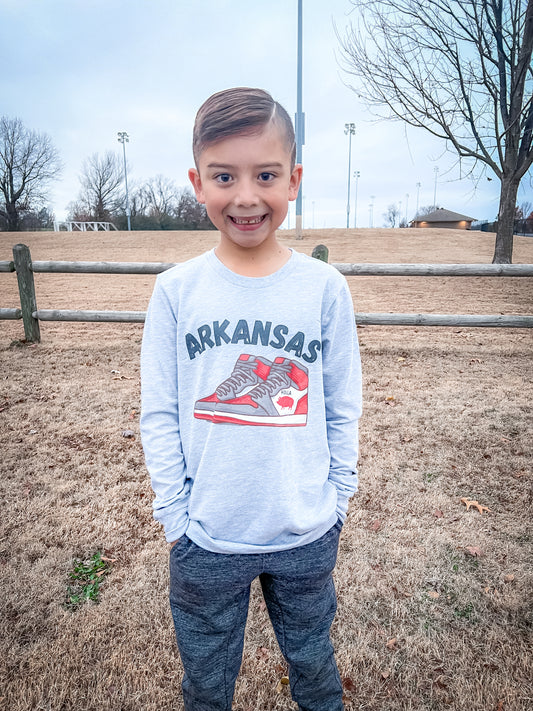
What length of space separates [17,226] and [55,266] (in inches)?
1852

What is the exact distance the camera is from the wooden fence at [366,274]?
5.49 meters

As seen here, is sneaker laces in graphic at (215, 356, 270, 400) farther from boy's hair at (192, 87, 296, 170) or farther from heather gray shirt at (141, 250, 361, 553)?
boy's hair at (192, 87, 296, 170)

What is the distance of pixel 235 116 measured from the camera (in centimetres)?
112

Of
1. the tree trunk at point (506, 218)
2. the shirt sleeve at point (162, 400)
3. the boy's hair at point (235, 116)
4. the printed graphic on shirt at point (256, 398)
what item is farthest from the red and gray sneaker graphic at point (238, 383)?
the tree trunk at point (506, 218)

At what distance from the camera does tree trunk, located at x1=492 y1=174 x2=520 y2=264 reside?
1244cm

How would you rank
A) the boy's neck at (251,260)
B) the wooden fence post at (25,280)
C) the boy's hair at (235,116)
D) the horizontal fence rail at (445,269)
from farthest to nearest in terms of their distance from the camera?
1. the wooden fence post at (25,280)
2. the horizontal fence rail at (445,269)
3. the boy's neck at (251,260)
4. the boy's hair at (235,116)

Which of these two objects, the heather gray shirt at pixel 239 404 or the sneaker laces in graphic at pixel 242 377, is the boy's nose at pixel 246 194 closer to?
the heather gray shirt at pixel 239 404

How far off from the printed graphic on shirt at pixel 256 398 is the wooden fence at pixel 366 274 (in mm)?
4366

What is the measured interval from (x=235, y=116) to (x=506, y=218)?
14.3m

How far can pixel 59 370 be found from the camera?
5336 millimetres

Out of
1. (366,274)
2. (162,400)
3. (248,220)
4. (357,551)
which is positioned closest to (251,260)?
(248,220)

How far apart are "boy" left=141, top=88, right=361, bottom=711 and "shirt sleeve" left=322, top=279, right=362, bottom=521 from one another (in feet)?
0.06

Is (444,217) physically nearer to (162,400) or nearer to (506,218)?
(506,218)

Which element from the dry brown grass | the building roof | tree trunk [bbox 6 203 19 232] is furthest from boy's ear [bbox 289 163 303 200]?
the building roof
